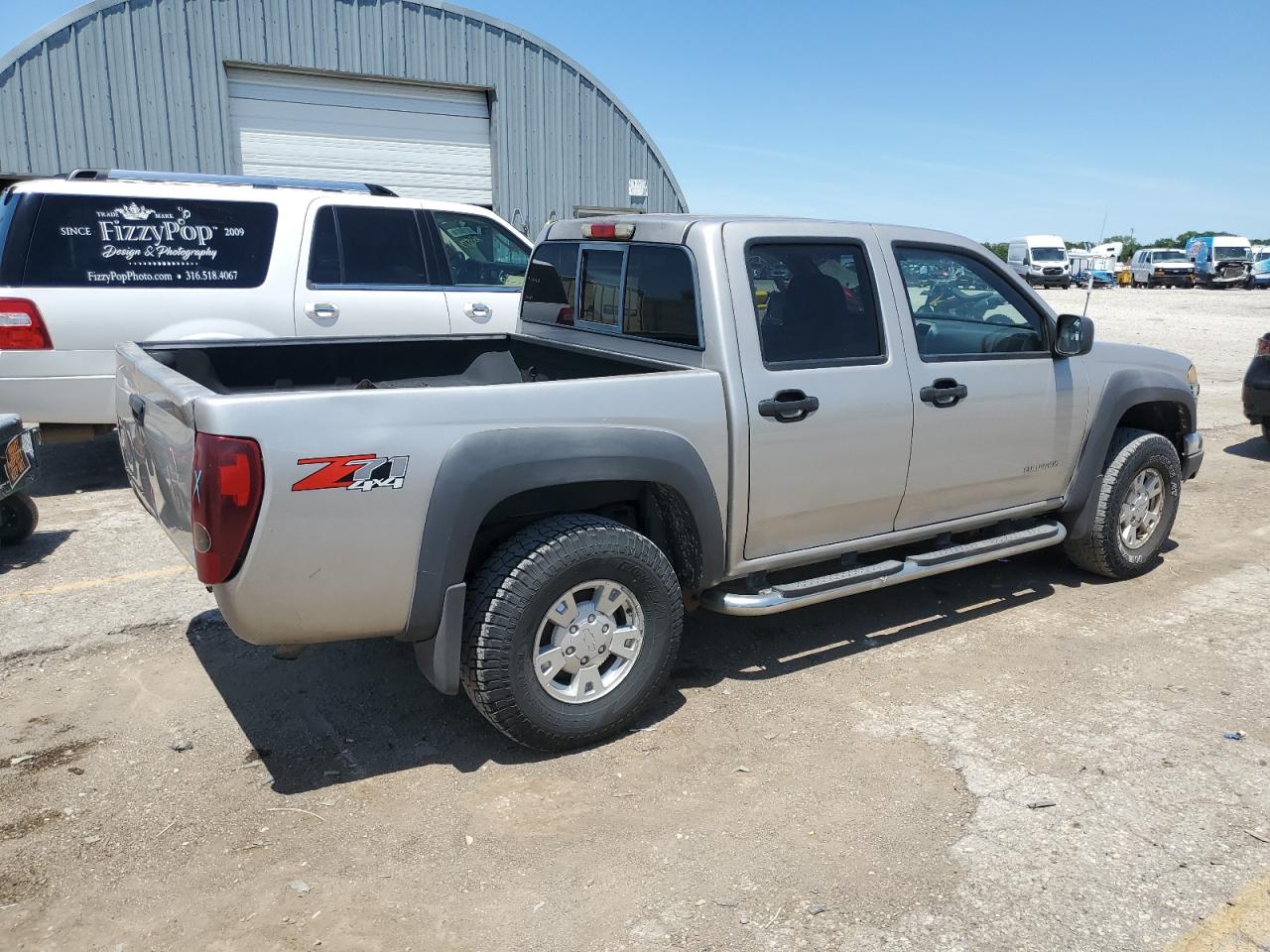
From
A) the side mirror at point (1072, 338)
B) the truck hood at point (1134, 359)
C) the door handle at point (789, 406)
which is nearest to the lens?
the door handle at point (789, 406)

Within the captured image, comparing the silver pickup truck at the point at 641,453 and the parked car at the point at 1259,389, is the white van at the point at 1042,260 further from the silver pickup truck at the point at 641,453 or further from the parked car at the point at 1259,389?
the silver pickup truck at the point at 641,453

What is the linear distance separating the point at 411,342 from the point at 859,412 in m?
2.22

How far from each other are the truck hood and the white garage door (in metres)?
12.8

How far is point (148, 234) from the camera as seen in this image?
6984 mm

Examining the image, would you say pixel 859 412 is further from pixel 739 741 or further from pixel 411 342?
pixel 411 342

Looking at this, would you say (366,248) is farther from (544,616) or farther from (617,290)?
(544,616)

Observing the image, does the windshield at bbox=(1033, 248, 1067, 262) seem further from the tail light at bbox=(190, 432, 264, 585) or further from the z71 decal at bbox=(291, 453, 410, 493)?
the tail light at bbox=(190, 432, 264, 585)

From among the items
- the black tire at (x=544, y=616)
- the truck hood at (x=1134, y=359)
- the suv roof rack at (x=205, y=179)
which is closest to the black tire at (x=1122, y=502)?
the truck hood at (x=1134, y=359)

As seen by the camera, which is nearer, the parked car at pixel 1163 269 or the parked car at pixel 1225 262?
the parked car at pixel 1225 262

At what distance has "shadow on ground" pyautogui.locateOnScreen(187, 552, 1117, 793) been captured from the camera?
12.0 ft

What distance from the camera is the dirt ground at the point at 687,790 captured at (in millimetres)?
2773

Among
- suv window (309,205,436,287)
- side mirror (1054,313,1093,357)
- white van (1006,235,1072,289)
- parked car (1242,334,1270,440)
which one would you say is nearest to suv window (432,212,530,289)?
suv window (309,205,436,287)

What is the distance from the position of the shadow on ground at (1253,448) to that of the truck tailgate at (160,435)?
9.16 metres

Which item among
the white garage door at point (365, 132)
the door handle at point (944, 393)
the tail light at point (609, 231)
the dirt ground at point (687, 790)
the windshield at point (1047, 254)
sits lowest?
the dirt ground at point (687, 790)
